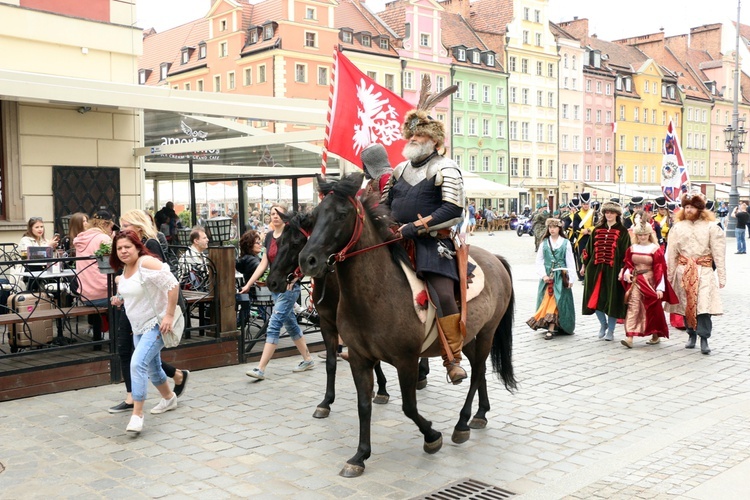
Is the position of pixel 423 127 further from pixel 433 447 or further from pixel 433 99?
pixel 433 447

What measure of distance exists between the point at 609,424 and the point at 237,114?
830cm

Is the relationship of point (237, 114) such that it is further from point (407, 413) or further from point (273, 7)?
point (273, 7)

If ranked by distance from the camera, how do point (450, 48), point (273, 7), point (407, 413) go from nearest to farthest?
point (407, 413), point (273, 7), point (450, 48)

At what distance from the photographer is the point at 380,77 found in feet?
175

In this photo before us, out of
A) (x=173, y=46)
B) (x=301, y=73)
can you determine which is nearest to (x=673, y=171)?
(x=301, y=73)

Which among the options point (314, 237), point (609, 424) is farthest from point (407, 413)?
point (609, 424)

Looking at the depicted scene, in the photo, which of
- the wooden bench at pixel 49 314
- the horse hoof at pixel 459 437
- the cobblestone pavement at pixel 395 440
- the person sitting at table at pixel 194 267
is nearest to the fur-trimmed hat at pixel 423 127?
the horse hoof at pixel 459 437

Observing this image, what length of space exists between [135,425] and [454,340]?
2540mm

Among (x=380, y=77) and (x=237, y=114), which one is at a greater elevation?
(x=380, y=77)

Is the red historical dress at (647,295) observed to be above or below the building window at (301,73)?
below

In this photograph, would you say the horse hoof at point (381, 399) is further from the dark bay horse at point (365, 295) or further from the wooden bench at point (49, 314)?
the wooden bench at point (49, 314)

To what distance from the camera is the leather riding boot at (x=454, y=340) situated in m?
5.53

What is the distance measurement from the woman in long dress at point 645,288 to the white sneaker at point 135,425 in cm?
634

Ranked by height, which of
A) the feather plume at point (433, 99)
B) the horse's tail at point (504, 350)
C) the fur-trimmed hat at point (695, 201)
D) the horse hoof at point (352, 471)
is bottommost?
the horse hoof at point (352, 471)
